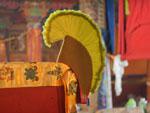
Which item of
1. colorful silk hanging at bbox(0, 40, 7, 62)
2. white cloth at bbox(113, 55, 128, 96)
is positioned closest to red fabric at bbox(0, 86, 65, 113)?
colorful silk hanging at bbox(0, 40, 7, 62)

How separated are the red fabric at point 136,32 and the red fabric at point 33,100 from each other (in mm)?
1125

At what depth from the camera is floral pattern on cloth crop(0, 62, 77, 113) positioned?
5.48 ft

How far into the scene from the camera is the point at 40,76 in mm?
1766

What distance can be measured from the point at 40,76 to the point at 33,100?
145mm

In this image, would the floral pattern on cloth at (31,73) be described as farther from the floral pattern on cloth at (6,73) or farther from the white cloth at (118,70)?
the white cloth at (118,70)

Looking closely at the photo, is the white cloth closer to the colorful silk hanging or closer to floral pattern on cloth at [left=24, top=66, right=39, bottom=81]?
the colorful silk hanging

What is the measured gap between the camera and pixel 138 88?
3059mm

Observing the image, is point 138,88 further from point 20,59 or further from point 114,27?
point 20,59

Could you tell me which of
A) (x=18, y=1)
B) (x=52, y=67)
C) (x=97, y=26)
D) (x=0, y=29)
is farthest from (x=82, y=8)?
(x=52, y=67)

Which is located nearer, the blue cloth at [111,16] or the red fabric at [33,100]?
the red fabric at [33,100]

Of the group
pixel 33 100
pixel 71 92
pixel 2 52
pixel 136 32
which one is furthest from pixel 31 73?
pixel 136 32

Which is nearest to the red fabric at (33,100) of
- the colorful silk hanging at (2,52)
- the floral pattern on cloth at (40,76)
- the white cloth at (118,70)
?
the floral pattern on cloth at (40,76)

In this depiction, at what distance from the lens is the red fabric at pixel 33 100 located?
1719 mm

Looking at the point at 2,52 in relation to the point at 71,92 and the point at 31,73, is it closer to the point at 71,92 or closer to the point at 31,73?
the point at 31,73
